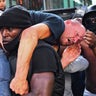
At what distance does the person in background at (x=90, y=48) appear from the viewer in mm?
2969

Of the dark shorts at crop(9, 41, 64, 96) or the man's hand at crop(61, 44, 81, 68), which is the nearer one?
the dark shorts at crop(9, 41, 64, 96)

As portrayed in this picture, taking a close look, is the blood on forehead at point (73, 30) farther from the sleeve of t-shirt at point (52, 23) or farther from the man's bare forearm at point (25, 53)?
the man's bare forearm at point (25, 53)

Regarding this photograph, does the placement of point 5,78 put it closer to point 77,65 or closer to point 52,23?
point 52,23

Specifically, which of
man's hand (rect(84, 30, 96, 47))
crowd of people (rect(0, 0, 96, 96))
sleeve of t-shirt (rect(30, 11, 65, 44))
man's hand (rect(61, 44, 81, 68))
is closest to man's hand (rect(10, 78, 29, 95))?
crowd of people (rect(0, 0, 96, 96))

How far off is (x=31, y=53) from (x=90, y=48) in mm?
901

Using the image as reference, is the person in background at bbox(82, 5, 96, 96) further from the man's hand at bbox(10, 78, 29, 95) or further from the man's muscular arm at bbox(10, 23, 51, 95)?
the man's hand at bbox(10, 78, 29, 95)

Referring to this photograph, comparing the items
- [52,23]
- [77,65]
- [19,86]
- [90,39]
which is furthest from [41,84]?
[90,39]

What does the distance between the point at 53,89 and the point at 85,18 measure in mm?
970

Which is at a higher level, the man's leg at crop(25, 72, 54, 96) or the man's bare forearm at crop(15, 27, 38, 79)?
the man's bare forearm at crop(15, 27, 38, 79)

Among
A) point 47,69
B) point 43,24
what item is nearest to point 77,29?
point 43,24

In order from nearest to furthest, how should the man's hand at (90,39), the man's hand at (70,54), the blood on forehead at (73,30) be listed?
1. the blood on forehead at (73,30)
2. the man's hand at (70,54)
3. the man's hand at (90,39)

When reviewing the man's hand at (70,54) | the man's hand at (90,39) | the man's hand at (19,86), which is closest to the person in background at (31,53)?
the man's hand at (19,86)

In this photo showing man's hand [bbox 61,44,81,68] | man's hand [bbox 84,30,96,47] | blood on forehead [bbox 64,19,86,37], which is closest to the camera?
blood on forehead [bbox 64,19,86,37]

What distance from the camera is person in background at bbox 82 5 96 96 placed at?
9.74ft
